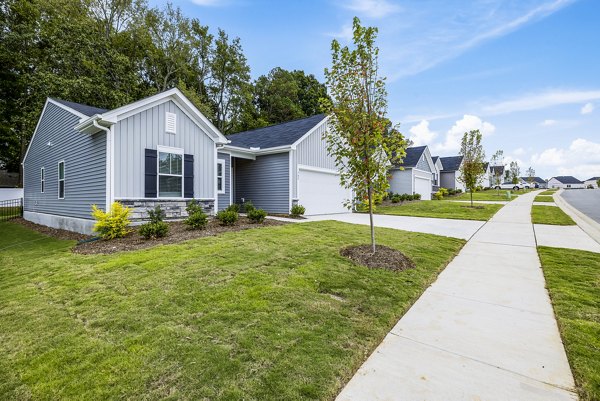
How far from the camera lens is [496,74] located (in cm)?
1270

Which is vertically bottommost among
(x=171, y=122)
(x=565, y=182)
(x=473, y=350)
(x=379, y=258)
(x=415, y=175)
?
(x=473, y=350)

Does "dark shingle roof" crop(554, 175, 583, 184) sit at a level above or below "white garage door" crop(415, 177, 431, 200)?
above

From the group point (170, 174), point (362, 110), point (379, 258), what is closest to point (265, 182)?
point (170, 174)

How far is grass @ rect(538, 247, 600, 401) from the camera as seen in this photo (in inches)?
87.1

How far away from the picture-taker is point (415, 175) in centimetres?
2380

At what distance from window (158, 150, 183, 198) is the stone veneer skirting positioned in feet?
0.77

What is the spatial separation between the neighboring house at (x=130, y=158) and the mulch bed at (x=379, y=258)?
642 cm

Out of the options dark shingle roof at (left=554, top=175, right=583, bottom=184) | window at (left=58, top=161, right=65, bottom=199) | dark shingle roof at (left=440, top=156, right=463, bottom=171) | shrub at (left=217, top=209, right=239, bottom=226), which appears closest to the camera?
shrub at (left=217, top=209, right=239, bottom=226)

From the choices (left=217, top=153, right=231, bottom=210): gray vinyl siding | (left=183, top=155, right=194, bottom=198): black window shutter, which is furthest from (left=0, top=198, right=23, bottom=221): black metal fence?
(left=183, top=155, right=194, bottom=198): black window shutter

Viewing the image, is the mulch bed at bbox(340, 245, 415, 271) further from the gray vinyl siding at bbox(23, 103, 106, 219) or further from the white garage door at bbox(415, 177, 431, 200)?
the white garage door at bbox(415, 177, 431, 200)

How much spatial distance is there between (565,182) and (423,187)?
10156 centimetres

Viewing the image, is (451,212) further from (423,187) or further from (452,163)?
(452,163)

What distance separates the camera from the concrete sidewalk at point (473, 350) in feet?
6.76

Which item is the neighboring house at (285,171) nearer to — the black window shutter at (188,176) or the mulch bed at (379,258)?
the black window shutter at (188,176)
